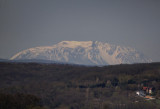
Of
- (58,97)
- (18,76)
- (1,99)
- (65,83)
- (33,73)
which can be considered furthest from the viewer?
(33,73)

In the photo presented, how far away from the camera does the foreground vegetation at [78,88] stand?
50.5 metres

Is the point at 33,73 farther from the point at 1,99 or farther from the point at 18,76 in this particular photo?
the point at 1,99

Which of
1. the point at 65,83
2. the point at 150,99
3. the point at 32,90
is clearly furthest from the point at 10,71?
the point at 150,99

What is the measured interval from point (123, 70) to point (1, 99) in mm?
50744

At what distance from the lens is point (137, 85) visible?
6938 centimetres

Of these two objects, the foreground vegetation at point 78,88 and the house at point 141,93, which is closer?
the foreground vegetation at point 78,88

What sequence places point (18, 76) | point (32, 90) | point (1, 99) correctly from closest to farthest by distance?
point (1, 99) < point (32, 90) < point (18, 76)

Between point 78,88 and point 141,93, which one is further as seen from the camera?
point 78,88

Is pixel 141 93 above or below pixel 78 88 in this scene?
below

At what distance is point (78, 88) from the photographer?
2657 inches

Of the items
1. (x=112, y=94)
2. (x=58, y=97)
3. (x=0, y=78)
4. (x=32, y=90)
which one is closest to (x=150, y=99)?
(x=112, y=94)

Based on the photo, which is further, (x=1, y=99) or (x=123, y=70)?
(x=123, y=70)

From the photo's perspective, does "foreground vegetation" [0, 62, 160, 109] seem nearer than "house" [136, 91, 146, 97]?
Yes

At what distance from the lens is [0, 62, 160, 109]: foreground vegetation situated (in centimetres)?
5047
